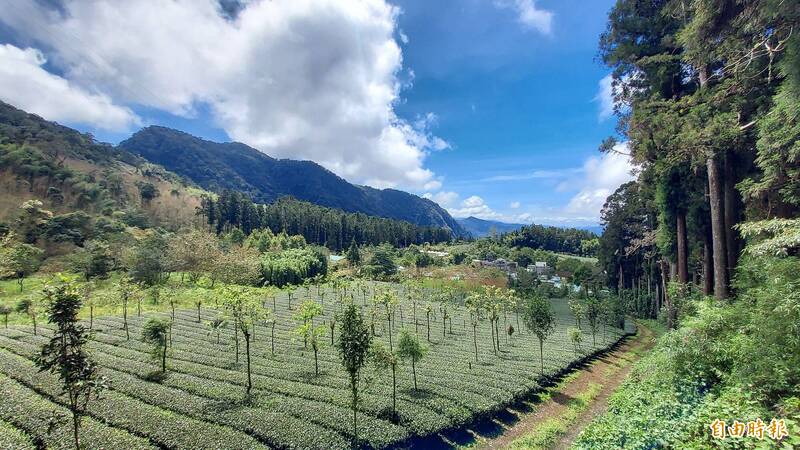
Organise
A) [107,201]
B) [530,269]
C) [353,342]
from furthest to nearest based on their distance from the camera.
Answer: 1. [530,269]
2. [107,201]
3. [353,342]

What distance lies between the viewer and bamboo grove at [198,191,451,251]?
12488 cm

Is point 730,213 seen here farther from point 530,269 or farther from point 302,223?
point 302,223

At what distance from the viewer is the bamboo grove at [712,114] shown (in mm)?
13773

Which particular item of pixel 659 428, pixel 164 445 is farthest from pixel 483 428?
pixel 164 445

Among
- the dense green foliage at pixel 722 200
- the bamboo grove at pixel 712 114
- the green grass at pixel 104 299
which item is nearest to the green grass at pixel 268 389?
the green grass at pixel 104 299

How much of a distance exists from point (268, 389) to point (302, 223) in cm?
11831

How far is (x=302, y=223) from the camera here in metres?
134

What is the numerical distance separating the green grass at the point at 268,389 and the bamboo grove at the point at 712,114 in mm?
16661

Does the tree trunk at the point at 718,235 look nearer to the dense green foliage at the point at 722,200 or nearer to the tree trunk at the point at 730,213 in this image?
the dense green foliage at the point at 722,200

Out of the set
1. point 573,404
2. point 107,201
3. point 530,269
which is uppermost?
point 107,201

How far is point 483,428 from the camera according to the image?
1956 centimetres

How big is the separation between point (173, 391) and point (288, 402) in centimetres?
680

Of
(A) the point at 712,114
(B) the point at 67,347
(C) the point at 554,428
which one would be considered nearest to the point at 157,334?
(B) the point at 67,347

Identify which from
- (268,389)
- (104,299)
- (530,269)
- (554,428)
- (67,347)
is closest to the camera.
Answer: (67,347)
